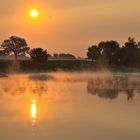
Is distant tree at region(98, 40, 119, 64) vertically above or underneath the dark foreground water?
above

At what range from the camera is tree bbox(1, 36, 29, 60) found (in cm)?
11282

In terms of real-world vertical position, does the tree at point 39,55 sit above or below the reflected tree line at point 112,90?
above

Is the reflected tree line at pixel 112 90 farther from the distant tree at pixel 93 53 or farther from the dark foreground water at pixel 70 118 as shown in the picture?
the distant tree at pixel 93 53

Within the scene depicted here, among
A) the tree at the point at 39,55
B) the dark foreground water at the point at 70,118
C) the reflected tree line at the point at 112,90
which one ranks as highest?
the tree at the point at 39,55

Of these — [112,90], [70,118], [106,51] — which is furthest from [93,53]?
[70,118]

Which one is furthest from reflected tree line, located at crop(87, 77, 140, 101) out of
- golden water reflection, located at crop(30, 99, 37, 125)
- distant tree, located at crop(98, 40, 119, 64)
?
distant tree, located at crop(98, 40, 119, 64)

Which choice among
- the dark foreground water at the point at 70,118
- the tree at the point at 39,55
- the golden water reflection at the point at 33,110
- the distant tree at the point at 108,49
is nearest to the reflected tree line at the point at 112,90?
the dark foreground water at the point at 70,118

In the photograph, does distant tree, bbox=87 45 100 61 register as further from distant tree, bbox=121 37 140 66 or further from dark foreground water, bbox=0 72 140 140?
dark foreground water, bbox=0 72 140 140

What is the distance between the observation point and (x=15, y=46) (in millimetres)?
112750

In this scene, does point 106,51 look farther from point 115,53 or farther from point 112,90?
point 112,90

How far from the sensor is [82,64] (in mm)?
105312

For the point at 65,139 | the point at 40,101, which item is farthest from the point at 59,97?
the point at 65,139

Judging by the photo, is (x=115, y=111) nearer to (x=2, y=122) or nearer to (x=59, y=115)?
(x=59, y=115)

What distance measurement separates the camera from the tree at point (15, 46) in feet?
370
